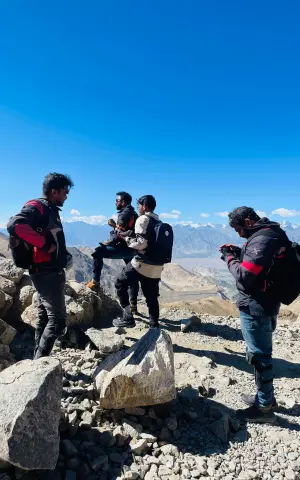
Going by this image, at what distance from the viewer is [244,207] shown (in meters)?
5.20

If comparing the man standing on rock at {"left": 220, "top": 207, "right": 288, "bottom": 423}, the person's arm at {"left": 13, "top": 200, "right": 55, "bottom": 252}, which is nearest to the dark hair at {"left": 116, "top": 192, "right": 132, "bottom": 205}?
the person's arm at {"left": 13, "top": 200, "right": 55, "bottom": 252}

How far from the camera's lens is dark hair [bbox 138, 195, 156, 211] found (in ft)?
25.2

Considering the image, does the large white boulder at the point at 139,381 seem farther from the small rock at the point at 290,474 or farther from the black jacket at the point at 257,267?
the small rock at the point at 290,474

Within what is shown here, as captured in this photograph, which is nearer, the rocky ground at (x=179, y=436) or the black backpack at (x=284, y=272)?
the rocky ground at (x=179, y=436)

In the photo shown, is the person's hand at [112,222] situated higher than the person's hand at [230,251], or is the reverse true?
the person's hand at [112,222]

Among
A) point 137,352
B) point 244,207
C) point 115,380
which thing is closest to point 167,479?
point 115,380

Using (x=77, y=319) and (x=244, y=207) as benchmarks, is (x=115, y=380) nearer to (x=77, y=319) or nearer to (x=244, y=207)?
(x=244, y=207)

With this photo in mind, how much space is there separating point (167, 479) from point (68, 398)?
2.04 meters

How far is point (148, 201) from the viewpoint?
7.71m

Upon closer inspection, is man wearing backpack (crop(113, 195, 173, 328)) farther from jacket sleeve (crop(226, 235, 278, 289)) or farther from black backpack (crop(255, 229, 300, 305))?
black backpack (crop(255, 229, 300, 305))

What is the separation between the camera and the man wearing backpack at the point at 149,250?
7.49m

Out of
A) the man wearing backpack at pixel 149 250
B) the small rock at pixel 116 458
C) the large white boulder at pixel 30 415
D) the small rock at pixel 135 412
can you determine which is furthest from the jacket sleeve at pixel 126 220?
the small rock at pixel 116 458

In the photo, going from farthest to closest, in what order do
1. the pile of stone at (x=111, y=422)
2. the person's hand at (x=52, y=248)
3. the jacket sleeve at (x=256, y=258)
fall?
the person's hand at (x=52, y=248) → the jacket sleeve at (x=256, y=258) → the pile of stone at (x=111, y=422)

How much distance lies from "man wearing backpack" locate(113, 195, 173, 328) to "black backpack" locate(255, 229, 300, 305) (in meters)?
3.15
